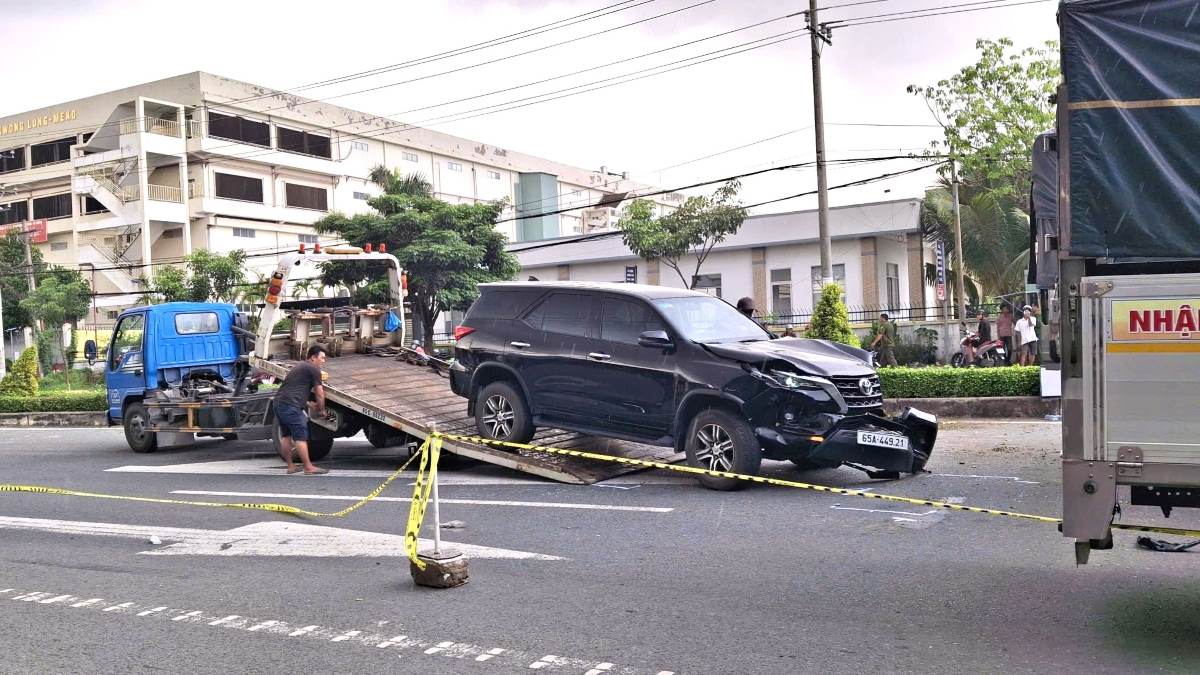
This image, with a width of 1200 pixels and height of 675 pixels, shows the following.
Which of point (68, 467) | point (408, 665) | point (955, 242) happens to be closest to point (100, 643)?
point (408, 665)

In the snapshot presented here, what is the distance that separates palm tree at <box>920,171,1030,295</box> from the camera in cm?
3123

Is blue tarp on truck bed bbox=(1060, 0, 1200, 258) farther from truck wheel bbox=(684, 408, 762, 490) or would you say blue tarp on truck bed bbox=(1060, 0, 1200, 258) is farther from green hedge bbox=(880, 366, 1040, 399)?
green hedge bbox=(880, 366, 1040, 399)

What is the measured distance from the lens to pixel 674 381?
398 inches

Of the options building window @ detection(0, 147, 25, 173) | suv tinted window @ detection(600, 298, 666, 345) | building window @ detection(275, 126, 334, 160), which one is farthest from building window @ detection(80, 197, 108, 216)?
suv tinted window @ detection(600, 298, 666, 345)

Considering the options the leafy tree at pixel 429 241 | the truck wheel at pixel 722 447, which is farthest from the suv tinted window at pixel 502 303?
the leafy tree at pixel 429 241

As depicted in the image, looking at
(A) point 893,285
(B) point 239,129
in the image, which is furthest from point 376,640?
(B) point 239,129

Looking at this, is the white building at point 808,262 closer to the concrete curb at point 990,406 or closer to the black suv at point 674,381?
the concrete curb at point 990,406

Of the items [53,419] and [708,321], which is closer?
[708,321]

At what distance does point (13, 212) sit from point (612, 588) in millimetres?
56552

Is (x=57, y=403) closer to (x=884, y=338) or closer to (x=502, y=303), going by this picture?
(x=502, y=303)

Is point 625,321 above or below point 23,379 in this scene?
above

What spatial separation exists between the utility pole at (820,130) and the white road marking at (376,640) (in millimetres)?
15476

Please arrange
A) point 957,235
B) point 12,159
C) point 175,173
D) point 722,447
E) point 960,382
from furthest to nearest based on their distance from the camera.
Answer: point 12,159 < point 175,173 < point 957,235 < point 960,382 < point 722,447

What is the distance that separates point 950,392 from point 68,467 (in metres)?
13.7
